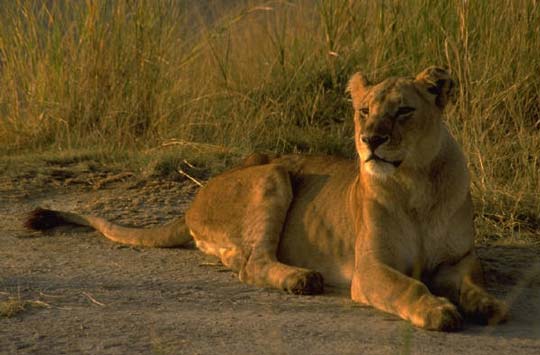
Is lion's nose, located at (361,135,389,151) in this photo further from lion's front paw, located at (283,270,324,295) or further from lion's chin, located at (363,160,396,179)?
lion's front paw, located at (283,270,324,295)

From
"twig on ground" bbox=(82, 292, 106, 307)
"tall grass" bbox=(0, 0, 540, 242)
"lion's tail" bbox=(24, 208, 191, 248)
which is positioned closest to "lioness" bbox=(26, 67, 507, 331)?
"lion's tail" bbox=(24, 208, 191, 248)

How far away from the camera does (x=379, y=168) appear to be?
4.05m

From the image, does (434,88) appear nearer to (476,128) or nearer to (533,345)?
(533,345)

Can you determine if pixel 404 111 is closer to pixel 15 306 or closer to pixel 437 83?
pixel 437 83

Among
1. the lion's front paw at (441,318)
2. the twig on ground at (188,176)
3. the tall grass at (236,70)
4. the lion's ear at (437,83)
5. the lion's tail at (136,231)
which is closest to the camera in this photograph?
the lion's front paw at (441,318)

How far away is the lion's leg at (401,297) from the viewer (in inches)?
145

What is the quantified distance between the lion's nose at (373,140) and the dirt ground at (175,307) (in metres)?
0.61

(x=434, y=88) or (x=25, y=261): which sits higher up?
(x=434, y=88)

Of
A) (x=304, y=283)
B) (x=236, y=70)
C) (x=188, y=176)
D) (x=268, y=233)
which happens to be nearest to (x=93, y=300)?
(x=304, y=283)

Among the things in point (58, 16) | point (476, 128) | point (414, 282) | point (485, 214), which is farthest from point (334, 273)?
point (58, 16)

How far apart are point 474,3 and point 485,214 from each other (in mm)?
1717

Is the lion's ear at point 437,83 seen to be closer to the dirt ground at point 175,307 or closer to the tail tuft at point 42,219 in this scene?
the dirt ground at point 175,307

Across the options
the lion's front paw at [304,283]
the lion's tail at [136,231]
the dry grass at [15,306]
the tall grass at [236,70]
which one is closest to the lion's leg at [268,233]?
the lion's front paw at [304,283]

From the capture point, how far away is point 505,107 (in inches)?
251
